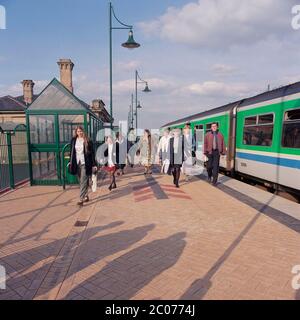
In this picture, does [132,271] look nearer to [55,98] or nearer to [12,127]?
[55,98]

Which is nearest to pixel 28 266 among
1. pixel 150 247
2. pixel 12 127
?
pixel 150 247

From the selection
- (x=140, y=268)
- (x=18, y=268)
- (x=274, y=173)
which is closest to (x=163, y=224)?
(x=140, y=268)

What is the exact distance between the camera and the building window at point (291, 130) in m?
7.21

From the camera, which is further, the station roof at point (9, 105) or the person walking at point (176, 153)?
the station roof at point (9, 105)

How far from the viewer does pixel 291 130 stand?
7477mm

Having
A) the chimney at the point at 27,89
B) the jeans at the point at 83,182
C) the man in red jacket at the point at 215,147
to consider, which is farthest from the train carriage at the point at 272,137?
the chimney at the point at 27,89

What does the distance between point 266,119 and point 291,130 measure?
4.82ft

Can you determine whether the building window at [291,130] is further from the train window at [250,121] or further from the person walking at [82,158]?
the person walking at [82,158]

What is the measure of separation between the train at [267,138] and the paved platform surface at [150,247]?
1.06m
